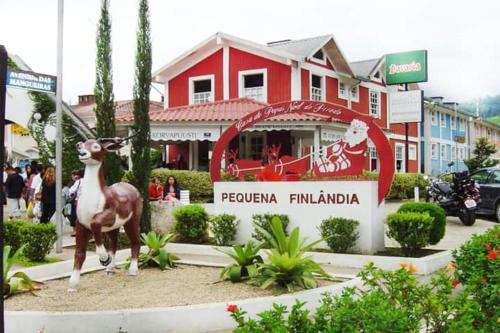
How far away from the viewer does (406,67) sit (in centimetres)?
2862

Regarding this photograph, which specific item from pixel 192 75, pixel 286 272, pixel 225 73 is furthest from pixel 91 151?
pixel 192 75

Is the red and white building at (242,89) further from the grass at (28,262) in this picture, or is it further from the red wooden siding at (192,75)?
the grass at (28,262)

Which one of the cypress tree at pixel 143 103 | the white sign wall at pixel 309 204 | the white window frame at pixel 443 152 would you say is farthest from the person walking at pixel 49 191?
the white window frame at pixel 443 152

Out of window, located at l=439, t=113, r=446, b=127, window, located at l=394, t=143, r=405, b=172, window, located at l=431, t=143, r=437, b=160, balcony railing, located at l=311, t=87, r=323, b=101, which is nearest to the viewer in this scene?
balcony railing, located at l=311, t=87, r=323, b=101

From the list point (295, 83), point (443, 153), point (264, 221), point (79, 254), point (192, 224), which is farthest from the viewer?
point (443, 153)

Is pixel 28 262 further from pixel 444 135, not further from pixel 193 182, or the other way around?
pixel 444 135

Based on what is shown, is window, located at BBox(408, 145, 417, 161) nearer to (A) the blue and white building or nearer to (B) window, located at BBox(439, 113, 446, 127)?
→ (A) the blue and white building

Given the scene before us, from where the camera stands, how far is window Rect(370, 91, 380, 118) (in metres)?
30.8

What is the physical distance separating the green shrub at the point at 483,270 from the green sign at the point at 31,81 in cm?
674

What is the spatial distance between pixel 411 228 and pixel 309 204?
2129 mm

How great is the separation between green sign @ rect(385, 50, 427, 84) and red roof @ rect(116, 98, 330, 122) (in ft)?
29.6

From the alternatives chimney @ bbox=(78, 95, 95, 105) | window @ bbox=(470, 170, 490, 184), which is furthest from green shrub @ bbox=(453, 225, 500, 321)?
chimney @ bbox=(78, 95, 95, 105)

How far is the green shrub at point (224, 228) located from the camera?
11117mm

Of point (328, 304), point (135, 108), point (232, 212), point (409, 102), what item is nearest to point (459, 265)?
point (328, 304)
